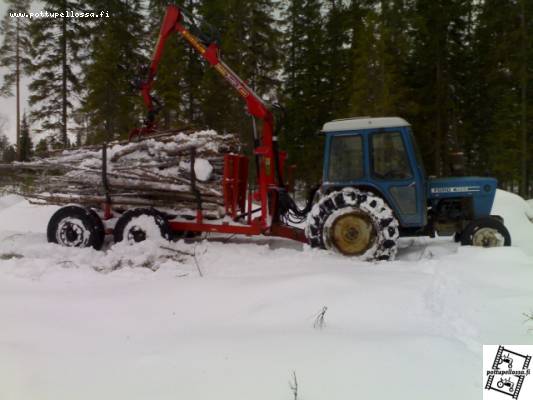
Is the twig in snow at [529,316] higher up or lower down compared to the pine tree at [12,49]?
lower down

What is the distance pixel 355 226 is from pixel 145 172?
3.83 m

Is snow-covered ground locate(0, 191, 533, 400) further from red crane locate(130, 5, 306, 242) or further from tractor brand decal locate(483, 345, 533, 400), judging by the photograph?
red crane locate(130, 5, 306, 242)

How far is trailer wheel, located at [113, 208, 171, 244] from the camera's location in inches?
263

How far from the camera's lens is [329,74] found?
73.4ft

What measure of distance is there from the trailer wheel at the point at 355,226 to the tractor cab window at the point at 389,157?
46 centimetres

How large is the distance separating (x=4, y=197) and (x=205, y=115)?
30.0 ft

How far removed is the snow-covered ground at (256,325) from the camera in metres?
2.52

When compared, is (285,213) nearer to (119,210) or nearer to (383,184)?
(383,184)

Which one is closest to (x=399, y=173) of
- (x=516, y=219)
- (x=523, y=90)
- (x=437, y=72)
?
(x=516, y=219)

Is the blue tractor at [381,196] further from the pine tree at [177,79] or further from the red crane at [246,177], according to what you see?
the pine tree at [177,79]

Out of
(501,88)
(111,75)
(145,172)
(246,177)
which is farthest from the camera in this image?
(501,88)

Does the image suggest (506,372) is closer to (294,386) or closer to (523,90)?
(294,386)

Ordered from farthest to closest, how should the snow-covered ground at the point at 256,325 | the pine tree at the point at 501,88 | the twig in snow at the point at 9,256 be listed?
the pine tree at the point at 501,88 < the twig in snow at the point at 9,256 < the snow-covered ground at the point at 256,325

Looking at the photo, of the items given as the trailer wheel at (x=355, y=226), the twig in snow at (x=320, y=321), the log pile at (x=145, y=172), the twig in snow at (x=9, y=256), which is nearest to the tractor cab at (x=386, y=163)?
the trailer wheel at (x=355, y=226)
